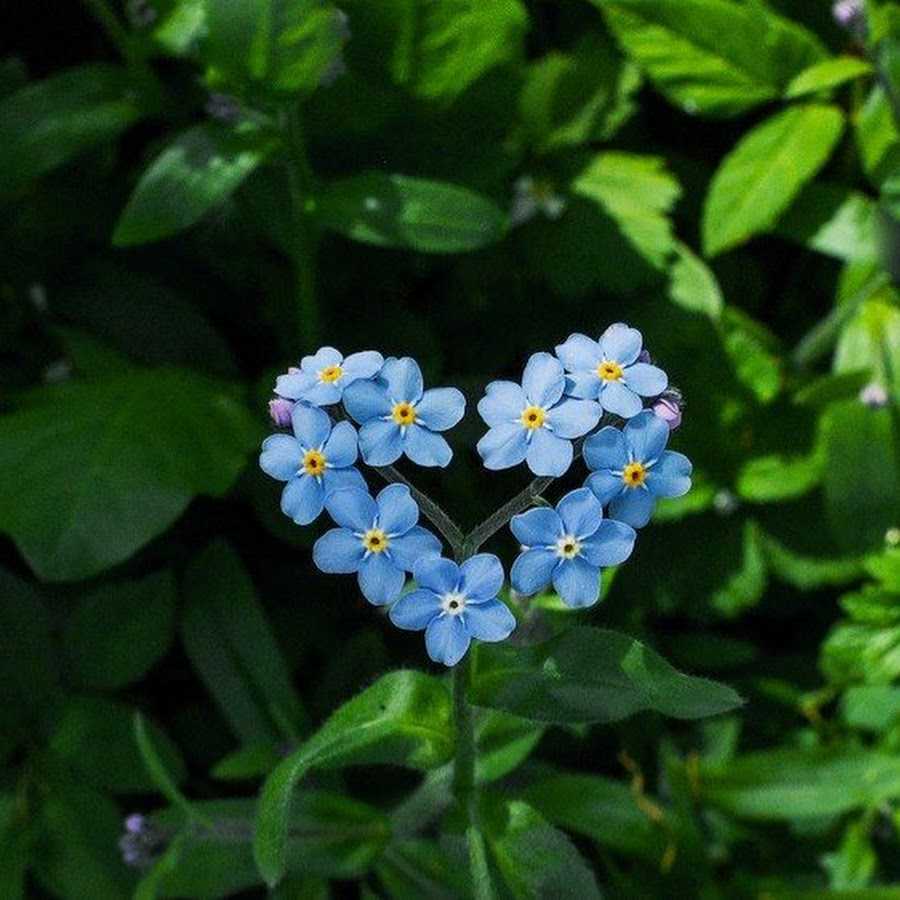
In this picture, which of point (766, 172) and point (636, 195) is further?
point (636, 195)

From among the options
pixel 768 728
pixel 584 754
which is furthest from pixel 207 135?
pixel 768 728

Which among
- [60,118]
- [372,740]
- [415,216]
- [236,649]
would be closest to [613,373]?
[372,740]

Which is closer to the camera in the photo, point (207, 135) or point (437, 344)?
point (207, 135)

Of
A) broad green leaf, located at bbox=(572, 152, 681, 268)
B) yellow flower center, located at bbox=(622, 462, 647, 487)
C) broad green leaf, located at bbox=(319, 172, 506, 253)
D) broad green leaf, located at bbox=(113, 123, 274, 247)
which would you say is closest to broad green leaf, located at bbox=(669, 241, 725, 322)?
broad green leaf, located at bbox=(572, 152, 681, 268)

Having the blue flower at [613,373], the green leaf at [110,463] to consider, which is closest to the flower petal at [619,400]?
the blue flower at [613,373]

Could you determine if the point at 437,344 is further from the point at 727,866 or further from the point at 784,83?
the point at 727,866

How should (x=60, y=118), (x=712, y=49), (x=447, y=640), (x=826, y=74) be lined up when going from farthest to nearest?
1. (x=712, y=49)
2. (x=826, y=74)
3. (x=60, y=118)
4. (x=447, y=640)

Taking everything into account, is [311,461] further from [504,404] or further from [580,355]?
[580,355]
